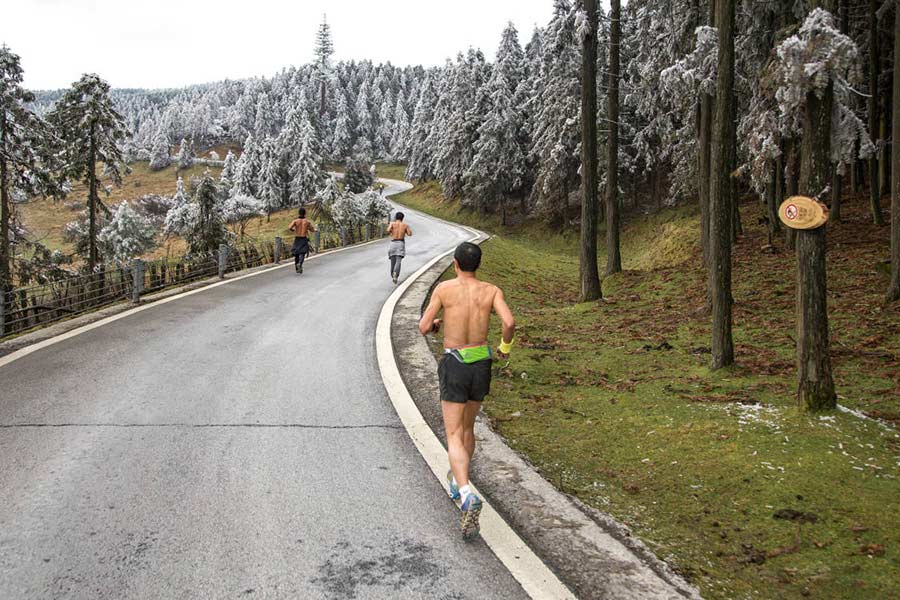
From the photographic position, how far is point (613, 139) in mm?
21953

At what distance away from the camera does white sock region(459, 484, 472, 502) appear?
4.36 m

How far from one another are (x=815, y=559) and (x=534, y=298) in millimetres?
16681

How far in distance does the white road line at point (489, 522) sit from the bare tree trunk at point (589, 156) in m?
9.11

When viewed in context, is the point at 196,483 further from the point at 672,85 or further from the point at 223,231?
the point at 223,231

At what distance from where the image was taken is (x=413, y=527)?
447 centimetres

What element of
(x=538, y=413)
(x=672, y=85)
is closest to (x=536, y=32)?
(x=672, y=85)

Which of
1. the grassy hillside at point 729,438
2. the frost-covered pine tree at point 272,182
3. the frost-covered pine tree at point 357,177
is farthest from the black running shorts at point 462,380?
the frost-covered pine tree at point 357,177

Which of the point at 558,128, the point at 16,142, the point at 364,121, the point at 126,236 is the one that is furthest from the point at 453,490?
the point at 364,121

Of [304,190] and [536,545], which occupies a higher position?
[304,190]

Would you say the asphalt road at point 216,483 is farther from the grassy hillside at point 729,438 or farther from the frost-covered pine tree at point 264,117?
the frost-covered pine tree at point 264,117

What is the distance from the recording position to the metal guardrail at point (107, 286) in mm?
12492

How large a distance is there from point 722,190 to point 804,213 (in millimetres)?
3218

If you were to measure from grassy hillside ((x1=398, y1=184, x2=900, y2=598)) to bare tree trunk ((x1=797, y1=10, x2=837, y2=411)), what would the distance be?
30cm

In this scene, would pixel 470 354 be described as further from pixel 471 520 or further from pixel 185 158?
pixel 185 158
